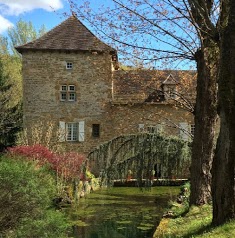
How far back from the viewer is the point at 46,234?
280 inches

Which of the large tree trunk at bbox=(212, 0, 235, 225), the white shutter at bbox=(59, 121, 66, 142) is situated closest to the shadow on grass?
the large tree trunk at bbox=(212, 0, 235, 225)

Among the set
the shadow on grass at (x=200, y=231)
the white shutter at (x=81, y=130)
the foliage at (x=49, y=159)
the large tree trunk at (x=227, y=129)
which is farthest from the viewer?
the white shutter at (x=81, y=130)

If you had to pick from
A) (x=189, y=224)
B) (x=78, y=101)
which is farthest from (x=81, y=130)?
(x=189, y=224)

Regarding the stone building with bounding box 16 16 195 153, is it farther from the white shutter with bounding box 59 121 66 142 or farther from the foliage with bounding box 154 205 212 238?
the foliage with bounding box 154 205 212 238

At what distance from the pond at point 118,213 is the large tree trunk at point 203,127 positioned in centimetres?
237

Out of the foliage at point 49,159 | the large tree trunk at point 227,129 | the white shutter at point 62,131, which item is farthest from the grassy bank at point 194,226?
the white shutter at point 62,131

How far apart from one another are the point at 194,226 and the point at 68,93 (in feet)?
60.9

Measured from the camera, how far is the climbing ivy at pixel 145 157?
12.6 m

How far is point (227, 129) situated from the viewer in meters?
5.63

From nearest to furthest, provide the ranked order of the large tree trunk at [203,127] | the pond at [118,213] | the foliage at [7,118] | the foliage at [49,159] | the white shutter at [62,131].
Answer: the large tree trunk at [203,127]
the pond at [118,213]
the foliage at [49,159]
the white shutter at [62,131]
the foliage at [7,118]

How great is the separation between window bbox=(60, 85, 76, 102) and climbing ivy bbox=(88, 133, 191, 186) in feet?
38.3

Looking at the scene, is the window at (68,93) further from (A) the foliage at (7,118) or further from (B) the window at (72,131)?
(A) the foliage at (7,118)

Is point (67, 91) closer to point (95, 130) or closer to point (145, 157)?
point (95, 130)

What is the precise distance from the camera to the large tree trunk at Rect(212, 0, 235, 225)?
559 centimetres
